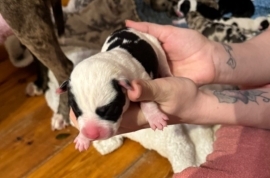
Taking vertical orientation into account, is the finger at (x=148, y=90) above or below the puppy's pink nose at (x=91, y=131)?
above

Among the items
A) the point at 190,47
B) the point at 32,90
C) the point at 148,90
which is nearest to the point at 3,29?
the point at 32,90

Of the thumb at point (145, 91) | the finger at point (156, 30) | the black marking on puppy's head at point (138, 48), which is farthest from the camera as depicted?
the finger at point (156, 30)

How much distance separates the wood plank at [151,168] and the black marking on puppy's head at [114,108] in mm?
511

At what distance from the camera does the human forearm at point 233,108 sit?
4.59 feet

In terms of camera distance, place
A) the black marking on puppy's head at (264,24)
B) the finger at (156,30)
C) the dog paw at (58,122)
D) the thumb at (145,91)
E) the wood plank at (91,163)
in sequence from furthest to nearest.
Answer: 1. the black marking on puppy's head at (264,24)
2. the dog paw at (58,122)
3. the wood plank at (91,163)
4. the finger at (156,30)
5. the thumb at (145,91)

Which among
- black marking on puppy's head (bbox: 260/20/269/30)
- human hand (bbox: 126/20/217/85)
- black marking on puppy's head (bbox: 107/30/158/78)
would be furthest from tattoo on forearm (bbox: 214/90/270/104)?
black marking on puppy's head (bbox: 260/20/269/30)

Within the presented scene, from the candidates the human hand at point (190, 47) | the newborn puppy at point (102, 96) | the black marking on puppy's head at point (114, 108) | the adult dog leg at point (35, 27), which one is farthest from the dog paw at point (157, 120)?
the adult dog leg at point (35, 27)

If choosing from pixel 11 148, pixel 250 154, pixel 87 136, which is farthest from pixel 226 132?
pixel 11 148

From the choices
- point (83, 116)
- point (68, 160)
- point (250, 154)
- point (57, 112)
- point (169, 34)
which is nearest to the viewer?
point (83, 116)

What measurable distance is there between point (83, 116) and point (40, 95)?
1.01m

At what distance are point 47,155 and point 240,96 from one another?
31.2 inches

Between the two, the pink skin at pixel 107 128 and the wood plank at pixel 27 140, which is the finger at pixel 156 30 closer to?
the pink skin at pixel 107 128

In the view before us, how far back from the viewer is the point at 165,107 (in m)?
1.27

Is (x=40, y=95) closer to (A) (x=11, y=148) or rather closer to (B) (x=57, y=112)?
(B) (x=57, y=112)
